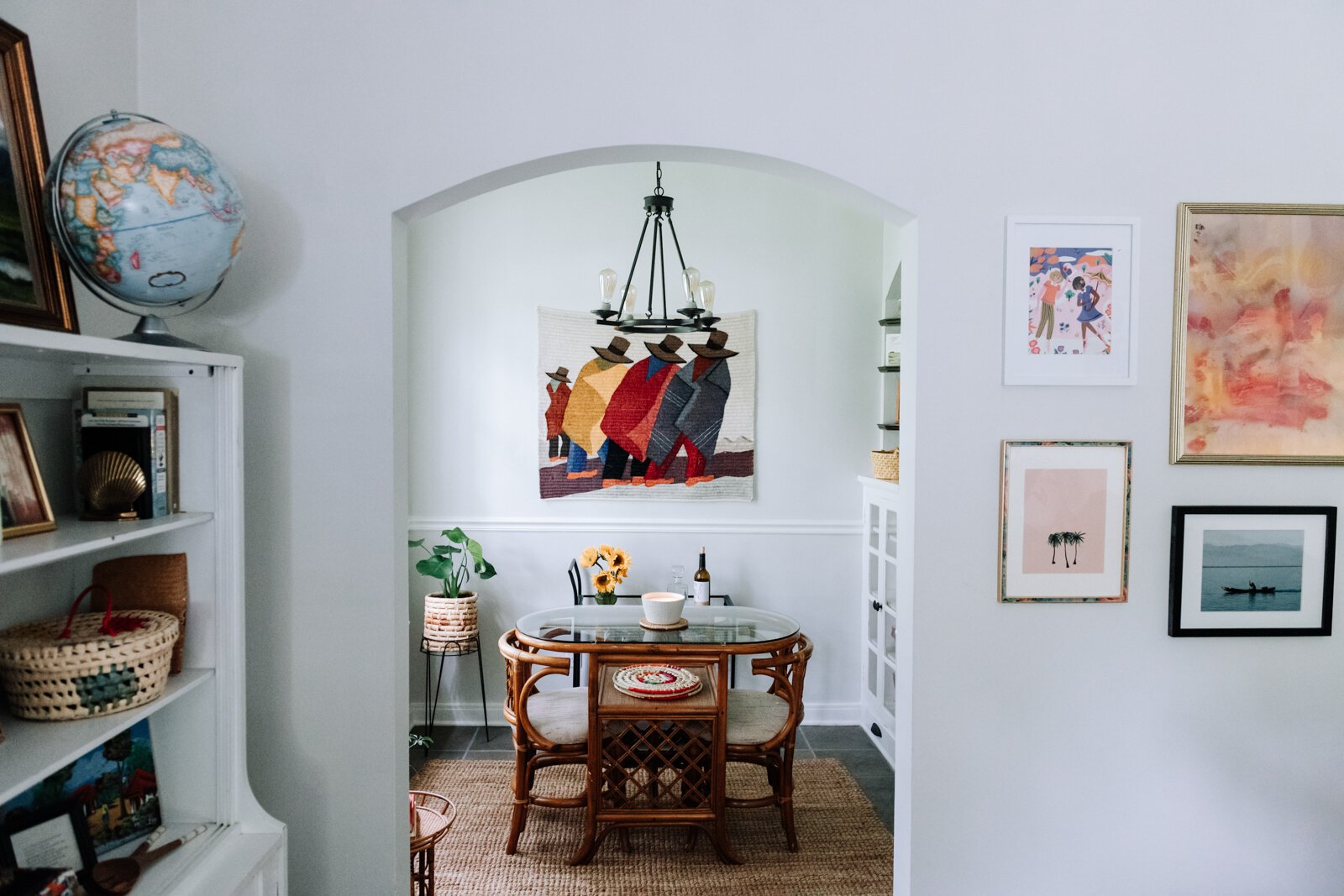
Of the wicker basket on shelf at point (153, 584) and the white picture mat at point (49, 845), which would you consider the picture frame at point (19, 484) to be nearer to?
the wicker basket on shelf at point (153, 584)

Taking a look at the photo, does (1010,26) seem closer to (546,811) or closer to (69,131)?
(69,131)

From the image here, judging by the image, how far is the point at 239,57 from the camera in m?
1.80

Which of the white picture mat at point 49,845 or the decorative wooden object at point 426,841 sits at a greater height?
the white picture mat at point 49,845

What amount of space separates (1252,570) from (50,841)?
252cm

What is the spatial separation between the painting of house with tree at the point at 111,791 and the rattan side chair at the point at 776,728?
5.95ft

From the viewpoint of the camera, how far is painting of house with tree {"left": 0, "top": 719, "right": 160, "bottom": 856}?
1.43 metres

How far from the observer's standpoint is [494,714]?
13.6 ft

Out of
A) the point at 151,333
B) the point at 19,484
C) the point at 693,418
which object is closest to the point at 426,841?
the point at 19,484

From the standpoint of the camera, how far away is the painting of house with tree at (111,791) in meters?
1.43

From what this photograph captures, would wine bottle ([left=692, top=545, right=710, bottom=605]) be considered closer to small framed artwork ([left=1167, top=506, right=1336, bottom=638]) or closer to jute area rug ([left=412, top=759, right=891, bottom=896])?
jute area rug ([left=412, top=759, right=891, bottom=896])

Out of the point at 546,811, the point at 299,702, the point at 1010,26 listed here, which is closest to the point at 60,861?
the point at 299,702

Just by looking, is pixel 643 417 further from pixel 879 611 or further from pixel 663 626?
pixel 879 611

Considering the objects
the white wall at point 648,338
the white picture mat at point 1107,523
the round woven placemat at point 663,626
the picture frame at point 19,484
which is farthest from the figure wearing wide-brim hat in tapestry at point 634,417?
the picture frame at point 19,484

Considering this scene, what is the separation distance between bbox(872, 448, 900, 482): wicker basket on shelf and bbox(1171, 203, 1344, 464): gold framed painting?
1.64 metres
